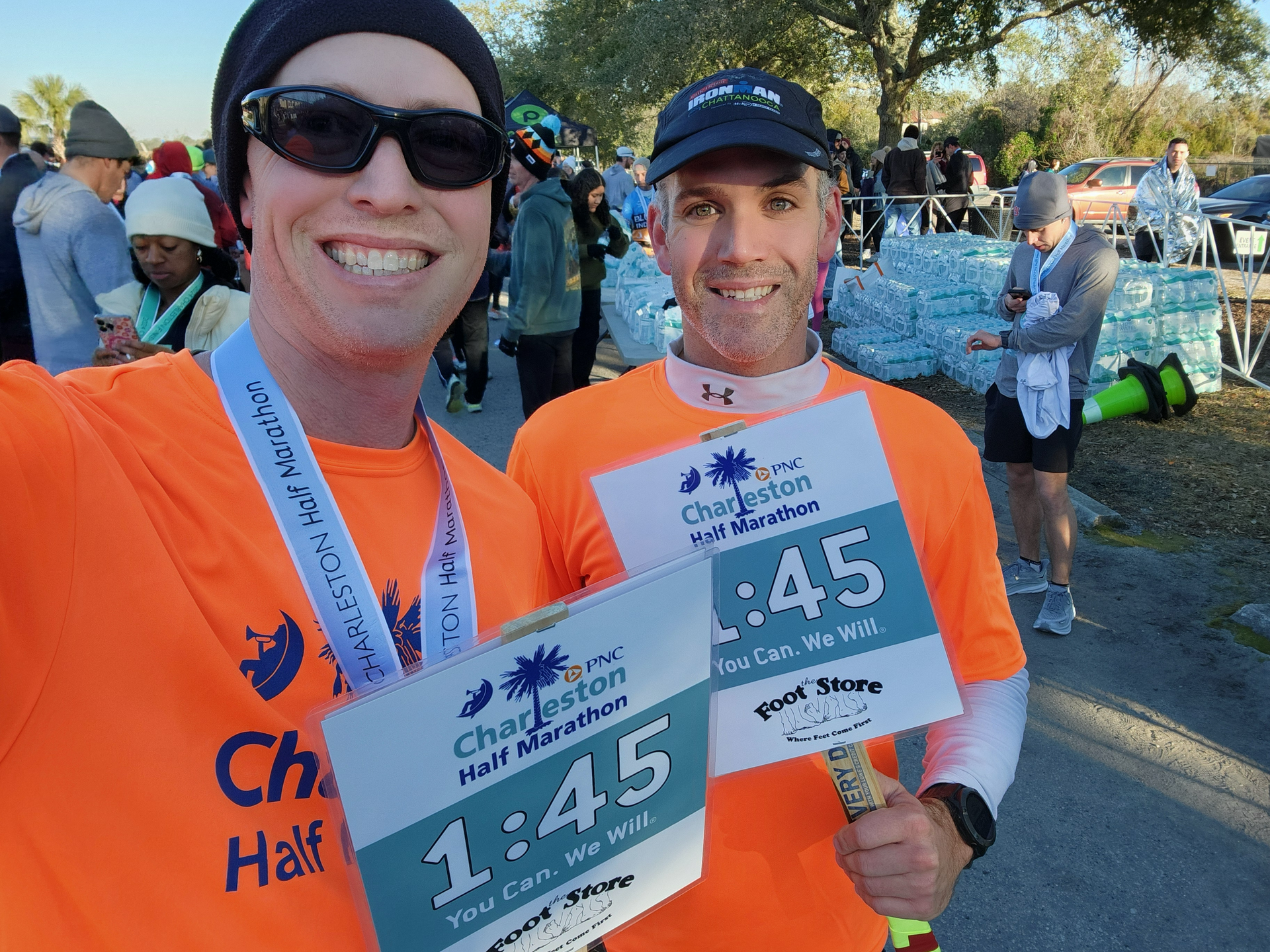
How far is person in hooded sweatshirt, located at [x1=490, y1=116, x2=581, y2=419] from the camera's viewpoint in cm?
627

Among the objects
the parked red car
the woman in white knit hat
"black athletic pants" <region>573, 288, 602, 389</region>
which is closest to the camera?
the woman in white knit hat

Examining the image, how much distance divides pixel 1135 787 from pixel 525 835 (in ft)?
10.8

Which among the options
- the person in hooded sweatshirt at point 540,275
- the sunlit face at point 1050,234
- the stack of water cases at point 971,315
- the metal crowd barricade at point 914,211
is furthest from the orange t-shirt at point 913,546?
the metal crowd barricade at point 914,211

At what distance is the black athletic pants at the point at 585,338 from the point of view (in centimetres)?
776

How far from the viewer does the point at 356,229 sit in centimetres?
111

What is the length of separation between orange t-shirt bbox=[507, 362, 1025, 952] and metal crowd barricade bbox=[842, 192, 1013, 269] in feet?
45.8

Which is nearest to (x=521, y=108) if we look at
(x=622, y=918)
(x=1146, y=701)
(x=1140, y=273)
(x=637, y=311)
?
(x=637, y=311)

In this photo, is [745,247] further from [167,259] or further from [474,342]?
[474,342]

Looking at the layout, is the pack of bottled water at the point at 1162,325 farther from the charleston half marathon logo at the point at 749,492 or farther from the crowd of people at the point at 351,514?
the charleston half marathon logo at the point at 749,492

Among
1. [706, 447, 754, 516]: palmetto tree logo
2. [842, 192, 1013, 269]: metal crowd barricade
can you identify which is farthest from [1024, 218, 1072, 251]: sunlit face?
[842, 192, 1013, 269]: metal crowd barricade

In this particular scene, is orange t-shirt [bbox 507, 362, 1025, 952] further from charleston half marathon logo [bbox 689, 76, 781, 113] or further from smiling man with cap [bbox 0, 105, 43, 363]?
smiling man with cap [bbox 0, 105, 43, 363]

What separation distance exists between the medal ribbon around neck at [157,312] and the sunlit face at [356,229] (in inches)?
105

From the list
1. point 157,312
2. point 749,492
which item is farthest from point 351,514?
point 157,312

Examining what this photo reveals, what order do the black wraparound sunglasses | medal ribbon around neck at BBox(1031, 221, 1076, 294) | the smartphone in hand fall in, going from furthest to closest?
medal ribbon around neck at BBox(1031, 221, 1076, 294) < the smartphone in hand < the black wraparound sunglasses
